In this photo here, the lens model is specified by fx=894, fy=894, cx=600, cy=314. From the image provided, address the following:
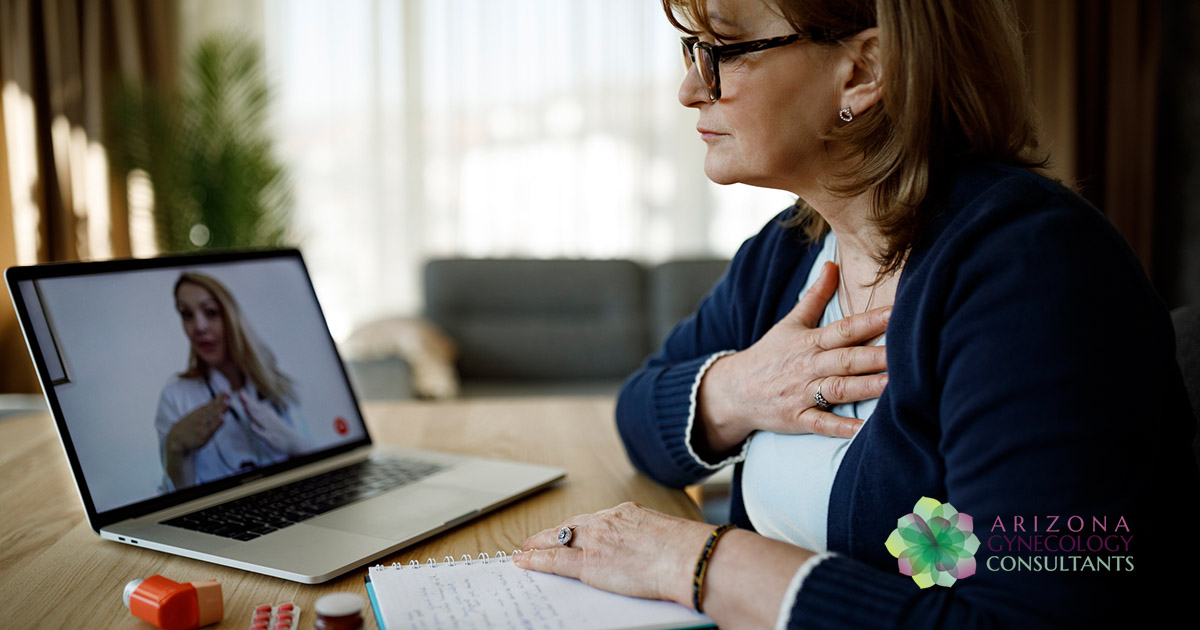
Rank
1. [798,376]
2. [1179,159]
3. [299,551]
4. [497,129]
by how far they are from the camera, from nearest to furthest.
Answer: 1. [299,551]
2. [798,376]
3. [1179,159]
4. [497,129]

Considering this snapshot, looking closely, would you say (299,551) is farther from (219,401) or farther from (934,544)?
(934,544)

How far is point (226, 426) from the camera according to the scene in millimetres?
962

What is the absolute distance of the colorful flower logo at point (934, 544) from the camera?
0.63 m

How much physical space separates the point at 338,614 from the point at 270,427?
49 cm

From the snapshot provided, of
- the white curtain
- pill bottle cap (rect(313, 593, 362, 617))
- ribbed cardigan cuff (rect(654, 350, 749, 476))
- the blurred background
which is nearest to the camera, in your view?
pill bottle cap (rect(313, 593, 362, 617))

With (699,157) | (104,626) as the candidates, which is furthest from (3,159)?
(104,626)

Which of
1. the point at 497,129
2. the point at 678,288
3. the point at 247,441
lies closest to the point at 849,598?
the point at 247,441

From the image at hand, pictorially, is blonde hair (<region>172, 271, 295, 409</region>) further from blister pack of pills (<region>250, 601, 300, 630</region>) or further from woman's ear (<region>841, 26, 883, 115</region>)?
woman's ear (<region>841, 26, 883, 115</region>)

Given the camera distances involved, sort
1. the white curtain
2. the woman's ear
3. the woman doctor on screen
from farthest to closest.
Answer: the white curtain, the woman doctor on screen, the woman's ear

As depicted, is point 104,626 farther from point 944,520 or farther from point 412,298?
point 412,298

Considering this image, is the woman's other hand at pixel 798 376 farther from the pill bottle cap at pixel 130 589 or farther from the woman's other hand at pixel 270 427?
the pill bottle cap at pixel 130 589

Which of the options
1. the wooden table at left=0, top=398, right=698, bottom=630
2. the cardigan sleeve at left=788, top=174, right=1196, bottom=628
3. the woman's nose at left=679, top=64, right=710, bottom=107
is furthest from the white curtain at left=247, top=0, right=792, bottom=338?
the cardigan sleeve at left=788, top=174, right=1196, bottom=628

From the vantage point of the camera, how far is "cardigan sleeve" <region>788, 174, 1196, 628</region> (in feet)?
1.90

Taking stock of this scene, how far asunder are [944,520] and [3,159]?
398 cm
